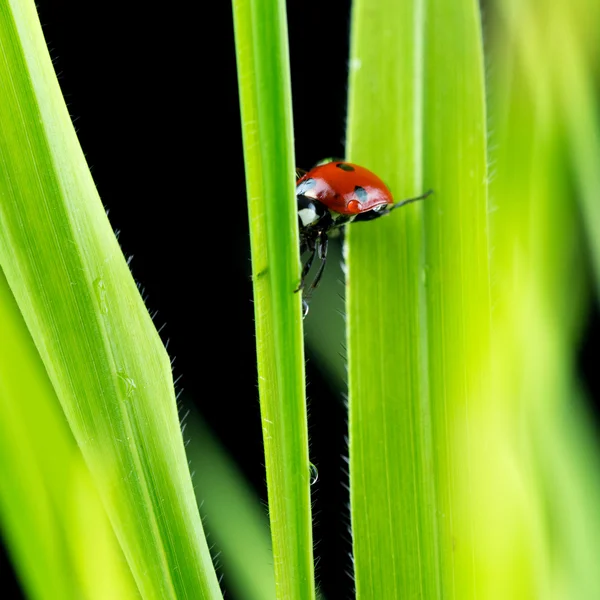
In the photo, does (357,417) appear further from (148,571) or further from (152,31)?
(152,31)

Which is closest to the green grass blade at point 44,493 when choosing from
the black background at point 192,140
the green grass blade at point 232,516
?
the green grass blade at point 232,516

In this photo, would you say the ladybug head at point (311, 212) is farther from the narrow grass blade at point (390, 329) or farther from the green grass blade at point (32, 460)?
the green grass blade at point (32, 460)

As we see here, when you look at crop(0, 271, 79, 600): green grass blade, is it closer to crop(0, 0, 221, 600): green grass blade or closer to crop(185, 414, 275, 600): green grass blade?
crop(0, 0, 221, 600): green grass blade

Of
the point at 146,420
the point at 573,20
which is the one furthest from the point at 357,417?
the point at 573,20

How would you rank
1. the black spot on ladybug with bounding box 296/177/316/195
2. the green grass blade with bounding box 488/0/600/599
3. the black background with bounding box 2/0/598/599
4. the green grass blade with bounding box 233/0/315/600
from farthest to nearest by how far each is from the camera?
1. the black background with bounding box 2/0/598/599
2. the black spot on ladybug with bounding box 296/177/316/195
3. the green grass blade with bounding box 488/0/600/599
4. the green grass blade with bounding box 233/0/315/600

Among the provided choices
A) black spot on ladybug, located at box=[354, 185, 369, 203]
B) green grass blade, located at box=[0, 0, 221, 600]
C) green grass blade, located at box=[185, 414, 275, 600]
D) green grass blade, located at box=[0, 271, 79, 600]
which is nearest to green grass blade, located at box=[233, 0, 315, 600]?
green grass blade, located at box=[0, 0, 221, 600]
